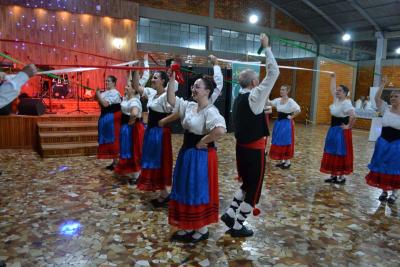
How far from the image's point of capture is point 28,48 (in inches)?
434

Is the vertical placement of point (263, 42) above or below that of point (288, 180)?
above

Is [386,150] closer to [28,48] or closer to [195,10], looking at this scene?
[28,48]

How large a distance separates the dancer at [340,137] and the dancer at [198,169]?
291 centimetres

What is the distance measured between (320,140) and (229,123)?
3.12 meters

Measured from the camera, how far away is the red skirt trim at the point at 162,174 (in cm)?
379

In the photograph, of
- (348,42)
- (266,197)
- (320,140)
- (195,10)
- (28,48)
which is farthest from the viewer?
(348,42)

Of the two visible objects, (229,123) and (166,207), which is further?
(229,123)

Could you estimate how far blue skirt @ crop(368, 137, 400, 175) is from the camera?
13.5 ft

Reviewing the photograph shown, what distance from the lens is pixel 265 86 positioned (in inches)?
108

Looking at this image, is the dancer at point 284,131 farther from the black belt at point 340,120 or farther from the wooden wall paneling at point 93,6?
the wooden wall paneling at point 93,6

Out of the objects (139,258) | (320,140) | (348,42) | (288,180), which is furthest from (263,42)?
(348,42)

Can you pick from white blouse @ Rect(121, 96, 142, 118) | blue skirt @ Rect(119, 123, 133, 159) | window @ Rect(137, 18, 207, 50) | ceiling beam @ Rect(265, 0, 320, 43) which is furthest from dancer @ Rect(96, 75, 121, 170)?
ceiling beam @ Rect(265, 0, 320, 43)

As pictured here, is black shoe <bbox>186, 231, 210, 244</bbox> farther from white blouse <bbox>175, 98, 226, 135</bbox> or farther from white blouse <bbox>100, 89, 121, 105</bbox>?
white blouse <bbox>100, 89, 121, 105</bbox>

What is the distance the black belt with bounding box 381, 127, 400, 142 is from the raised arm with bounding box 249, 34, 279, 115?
233 cm
